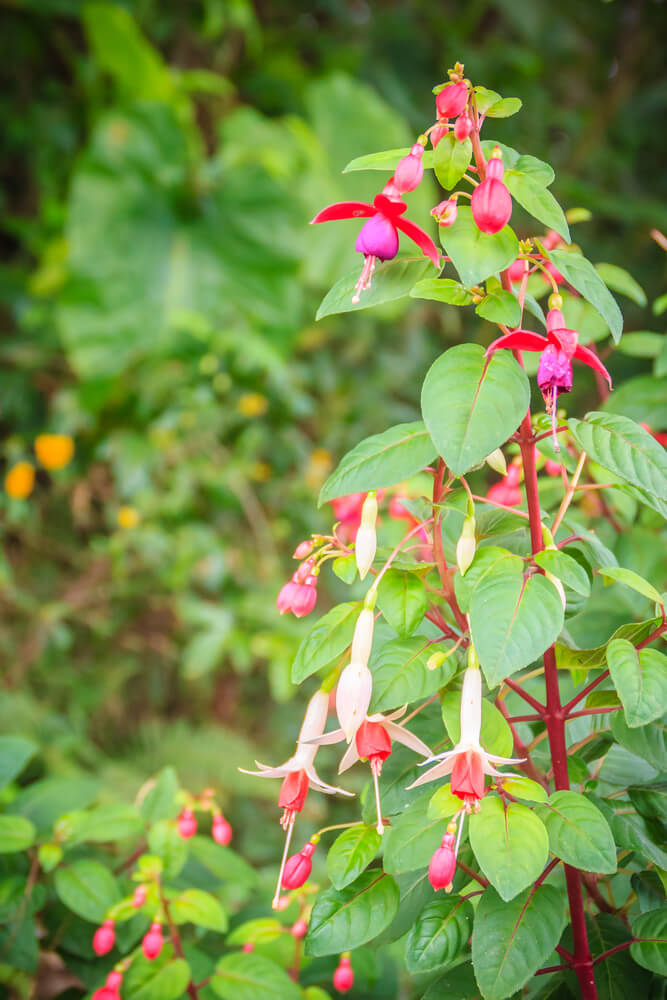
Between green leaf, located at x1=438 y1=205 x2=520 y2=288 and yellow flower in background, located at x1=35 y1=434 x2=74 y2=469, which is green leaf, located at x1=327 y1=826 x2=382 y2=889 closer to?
green leaf, located at x1=438 y1=205 x2=520 y2=288

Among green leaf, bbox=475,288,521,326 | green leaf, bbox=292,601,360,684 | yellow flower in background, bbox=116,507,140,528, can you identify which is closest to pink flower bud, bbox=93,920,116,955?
green leaf, bbox=292,601,360,684

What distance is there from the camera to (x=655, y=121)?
2576 millimetres

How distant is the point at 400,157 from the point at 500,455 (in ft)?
0.60

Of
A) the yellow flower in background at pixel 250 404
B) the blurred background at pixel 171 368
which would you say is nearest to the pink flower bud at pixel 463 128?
the blurred background at pixel 171 368

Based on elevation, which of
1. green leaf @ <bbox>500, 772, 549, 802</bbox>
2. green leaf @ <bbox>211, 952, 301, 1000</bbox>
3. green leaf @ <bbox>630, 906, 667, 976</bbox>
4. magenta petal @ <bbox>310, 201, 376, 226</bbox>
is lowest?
green leaf @ <bbox>211, 952, 301, 1000</bbox>

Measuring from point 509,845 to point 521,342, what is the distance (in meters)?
0.25

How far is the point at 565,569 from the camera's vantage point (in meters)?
0.39

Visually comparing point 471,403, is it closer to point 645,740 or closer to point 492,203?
point 492,203

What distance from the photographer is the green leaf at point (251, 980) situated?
51 cm

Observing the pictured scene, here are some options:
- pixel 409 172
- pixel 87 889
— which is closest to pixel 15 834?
pixel 87 889

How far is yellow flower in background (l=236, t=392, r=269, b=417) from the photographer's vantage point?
177cm

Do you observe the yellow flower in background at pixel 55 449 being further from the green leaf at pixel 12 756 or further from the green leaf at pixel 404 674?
the green leaf at pixel 404 674

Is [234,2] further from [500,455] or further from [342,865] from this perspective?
[342,865]

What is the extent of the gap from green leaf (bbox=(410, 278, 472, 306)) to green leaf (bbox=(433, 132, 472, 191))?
5 centimetres
